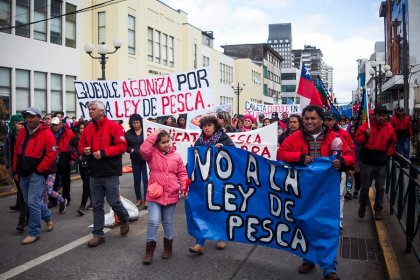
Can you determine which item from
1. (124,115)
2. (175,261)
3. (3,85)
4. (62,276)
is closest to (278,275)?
(175,261)

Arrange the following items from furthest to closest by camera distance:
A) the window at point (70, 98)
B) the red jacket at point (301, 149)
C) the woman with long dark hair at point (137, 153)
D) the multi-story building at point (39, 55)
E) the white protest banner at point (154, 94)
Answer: the window at point (70, 98), the multi-story building at point (39, 55), the white protest banner at point (154, 94), the woman with long dark hair at point (137, 153), the red jacket at point (301, 149)

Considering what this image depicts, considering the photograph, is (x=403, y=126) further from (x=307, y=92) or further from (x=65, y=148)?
(x=65, y=148)

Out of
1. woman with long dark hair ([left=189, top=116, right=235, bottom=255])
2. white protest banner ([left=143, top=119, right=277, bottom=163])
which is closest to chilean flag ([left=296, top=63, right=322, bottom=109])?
white protest banner ([left=143, top=119, right=277, bottom=163])

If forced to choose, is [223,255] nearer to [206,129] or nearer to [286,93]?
[206,129]

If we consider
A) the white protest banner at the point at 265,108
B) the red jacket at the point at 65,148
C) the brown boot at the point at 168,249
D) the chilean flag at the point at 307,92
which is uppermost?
the white protest banner at the point at 265,108

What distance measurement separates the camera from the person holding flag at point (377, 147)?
672 cm

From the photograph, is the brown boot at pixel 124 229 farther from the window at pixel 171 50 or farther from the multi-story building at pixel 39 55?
the window at pixel 171 50

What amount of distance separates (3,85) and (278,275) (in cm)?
1881

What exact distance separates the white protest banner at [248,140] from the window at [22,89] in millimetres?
14969

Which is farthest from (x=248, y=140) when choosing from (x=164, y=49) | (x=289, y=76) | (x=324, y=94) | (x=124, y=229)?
(x=289, y=76)

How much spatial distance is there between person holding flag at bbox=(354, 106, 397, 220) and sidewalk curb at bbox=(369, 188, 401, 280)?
631mm

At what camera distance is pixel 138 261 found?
200 inches

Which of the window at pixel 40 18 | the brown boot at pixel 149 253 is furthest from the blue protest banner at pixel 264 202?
the window at pixel 40 18

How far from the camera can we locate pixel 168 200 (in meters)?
5.05
